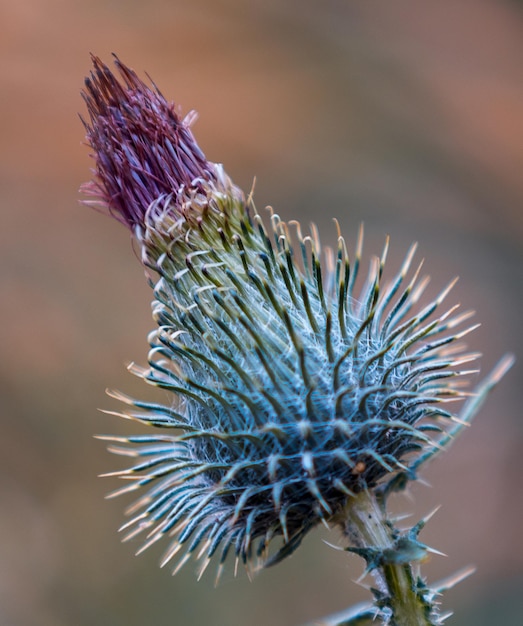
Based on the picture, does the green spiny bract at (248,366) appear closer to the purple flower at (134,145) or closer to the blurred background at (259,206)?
the purple flower at (134,145)

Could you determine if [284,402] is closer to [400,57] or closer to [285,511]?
[285,511]

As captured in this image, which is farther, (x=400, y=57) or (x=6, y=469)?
(x=400, y=57)

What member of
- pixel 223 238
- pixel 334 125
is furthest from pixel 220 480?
pixel 334 125

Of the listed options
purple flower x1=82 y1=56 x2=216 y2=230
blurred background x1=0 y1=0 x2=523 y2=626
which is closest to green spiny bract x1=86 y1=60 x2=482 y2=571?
purple flower x1=82 y1=56 x2=216 y2=230

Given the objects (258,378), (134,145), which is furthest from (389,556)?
(134,145)

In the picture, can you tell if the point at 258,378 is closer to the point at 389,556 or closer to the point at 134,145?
the point at 389,556

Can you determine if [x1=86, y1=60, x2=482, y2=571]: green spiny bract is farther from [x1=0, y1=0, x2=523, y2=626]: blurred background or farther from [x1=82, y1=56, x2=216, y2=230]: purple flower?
[x1=0, y1=0, x2=523, y2=626]: blurred background
